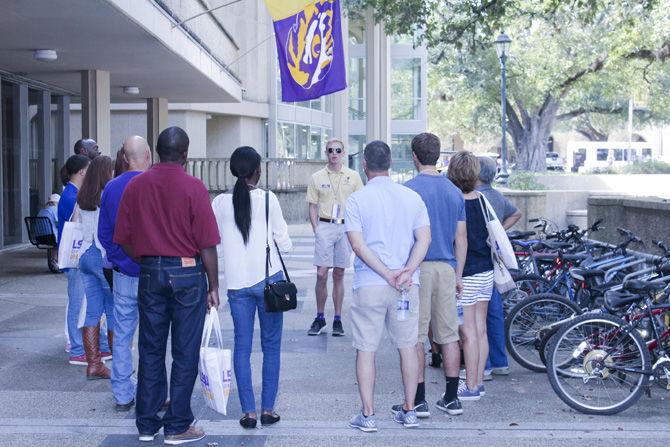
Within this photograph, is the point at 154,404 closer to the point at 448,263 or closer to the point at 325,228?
the point at 448,263

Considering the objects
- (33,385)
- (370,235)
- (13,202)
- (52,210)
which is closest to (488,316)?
(370,235)

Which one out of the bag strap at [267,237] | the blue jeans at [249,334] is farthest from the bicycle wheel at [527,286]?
the bag strap at [267,237]

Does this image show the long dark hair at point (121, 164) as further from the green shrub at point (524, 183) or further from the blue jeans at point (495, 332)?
the green shrub at point (524, 183)

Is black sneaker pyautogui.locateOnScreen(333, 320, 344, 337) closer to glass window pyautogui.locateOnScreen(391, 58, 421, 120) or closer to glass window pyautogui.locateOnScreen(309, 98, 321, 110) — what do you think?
glass window pyautogui.locateOnScreen(309, 98, 321, 110)

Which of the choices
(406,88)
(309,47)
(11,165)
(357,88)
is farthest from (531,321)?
(406,88)

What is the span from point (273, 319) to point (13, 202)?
44.7 feet

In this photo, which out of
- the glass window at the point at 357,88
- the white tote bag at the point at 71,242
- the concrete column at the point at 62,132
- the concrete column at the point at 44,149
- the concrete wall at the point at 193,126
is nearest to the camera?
the white tote bag at the point at 71,242

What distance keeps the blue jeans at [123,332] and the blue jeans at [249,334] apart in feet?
2.61

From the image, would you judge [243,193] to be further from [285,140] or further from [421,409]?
[285,140]

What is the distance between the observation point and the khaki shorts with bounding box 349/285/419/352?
624cm

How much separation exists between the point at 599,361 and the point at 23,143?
47.9ft

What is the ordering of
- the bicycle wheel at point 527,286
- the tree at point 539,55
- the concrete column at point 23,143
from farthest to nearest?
the concrete column at point 23,143 < the tree at point 539,55 < the bicycle wheel at point 527,286

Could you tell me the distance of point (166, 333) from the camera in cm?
616

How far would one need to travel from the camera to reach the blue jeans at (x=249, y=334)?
248 inches
